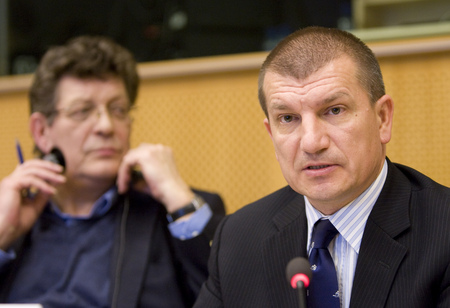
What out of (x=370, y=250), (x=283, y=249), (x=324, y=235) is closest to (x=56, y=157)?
(x=283, y=249)

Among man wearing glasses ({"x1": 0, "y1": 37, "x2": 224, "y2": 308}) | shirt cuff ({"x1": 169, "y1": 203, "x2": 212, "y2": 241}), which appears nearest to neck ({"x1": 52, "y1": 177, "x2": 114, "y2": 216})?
man wearing glasses ({"x1": 0, "y1": 37, "x2": 224, "y2": 308})

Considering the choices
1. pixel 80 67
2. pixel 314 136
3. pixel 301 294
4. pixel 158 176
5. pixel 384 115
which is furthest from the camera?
pixel 80 67

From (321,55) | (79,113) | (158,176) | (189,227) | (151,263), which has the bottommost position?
(151,263)

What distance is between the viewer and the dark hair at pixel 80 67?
2.14m

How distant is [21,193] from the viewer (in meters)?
2.09

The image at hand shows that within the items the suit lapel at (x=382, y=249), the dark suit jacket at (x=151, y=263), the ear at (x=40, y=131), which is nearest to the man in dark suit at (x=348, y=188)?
the suit lapel at (x=382, y=249)

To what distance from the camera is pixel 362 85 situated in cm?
129

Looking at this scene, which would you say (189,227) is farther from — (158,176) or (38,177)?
(38,177)

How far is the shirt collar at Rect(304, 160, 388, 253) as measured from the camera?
1.31 m

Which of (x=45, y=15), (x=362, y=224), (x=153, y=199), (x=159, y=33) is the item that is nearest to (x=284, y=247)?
(x=362, y=224)

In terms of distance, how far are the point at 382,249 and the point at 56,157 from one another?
1317mm

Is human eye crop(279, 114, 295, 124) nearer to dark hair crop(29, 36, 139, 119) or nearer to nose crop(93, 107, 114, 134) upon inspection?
nose crop(93, 107, 114, 134)

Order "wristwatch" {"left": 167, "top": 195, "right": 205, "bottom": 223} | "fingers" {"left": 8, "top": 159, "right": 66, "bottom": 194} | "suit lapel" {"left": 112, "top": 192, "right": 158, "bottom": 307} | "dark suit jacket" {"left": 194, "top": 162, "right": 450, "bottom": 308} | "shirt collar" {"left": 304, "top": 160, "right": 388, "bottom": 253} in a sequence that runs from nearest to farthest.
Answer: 1. "dark suit jacket" {"left": 194, "top": 162, "right": 450, "bottom": 308}
2. "shirt collar" {"left": 304, "top": 160, "right": 388, "bottom": 253}
3. "suit lapel" {"left": 112, "top": 192, "right": 158, "bottom": 307}
4. "wristwatch" {"left": 167, "top": 195, "right": 205, "bottom": 223}
5. "fingers" {"left": 8, "top": 159, "right": 66, "bottom": 194}

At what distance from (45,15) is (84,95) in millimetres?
1023
